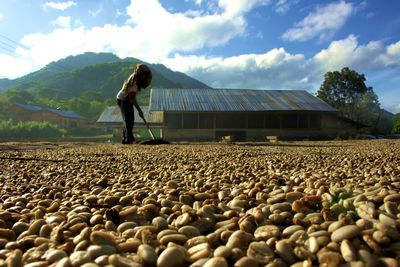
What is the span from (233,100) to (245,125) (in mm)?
2384

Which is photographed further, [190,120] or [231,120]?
[231,120]

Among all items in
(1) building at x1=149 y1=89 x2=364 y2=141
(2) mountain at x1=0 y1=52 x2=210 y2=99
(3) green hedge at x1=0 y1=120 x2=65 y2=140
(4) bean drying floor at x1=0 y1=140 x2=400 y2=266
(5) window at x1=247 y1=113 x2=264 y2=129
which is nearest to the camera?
(4) bean drying floor at x1=0 y1=140 x2=400 y2=266

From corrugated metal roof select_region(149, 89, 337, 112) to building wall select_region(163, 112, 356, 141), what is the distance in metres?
0.58

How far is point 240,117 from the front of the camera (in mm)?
24422

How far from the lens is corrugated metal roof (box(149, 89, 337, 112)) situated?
23.6 meters

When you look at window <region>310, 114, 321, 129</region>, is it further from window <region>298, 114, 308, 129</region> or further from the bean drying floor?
the bean drying floor

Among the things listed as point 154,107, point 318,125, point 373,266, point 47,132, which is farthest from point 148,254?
point 47,132

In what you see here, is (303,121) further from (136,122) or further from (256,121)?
(136,122)

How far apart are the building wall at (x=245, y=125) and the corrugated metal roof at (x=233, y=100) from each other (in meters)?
0.58

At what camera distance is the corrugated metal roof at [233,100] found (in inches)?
930

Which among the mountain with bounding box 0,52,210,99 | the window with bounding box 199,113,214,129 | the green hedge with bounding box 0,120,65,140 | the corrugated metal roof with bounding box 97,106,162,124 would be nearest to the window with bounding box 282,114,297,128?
the window with bounding box 199,113,214,129

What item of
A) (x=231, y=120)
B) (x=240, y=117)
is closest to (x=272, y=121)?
(x=240, y=117)

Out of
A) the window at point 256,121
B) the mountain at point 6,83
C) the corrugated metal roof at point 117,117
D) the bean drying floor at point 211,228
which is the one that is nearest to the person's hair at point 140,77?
the bean drying floor at point 211,228

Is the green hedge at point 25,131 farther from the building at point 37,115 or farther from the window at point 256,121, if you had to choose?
the building at point 37,115
